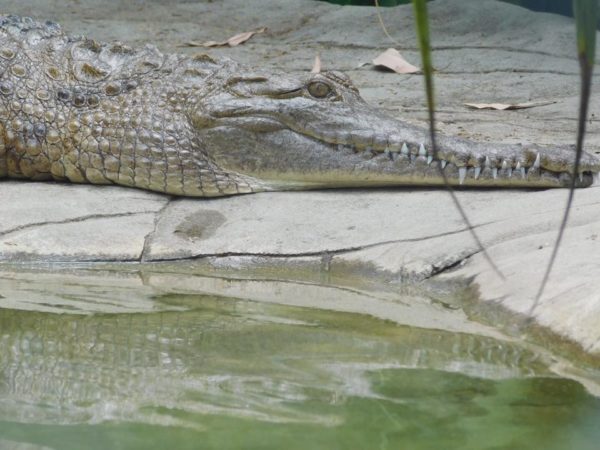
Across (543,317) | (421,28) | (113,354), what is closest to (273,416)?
(113,354)

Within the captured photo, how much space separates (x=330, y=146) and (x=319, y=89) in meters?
0.33

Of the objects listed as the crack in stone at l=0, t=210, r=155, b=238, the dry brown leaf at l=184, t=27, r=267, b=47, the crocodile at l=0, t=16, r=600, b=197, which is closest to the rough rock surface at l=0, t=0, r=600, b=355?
the crack in stone at l=0, t=210, r=155, b=238

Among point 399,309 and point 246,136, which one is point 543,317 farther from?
point 246,136

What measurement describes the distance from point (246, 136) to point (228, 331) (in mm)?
2168

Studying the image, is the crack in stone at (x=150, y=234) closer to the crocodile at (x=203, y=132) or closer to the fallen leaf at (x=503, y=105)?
the crocodile at (x=203, y=132)

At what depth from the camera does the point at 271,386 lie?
8.61 ft

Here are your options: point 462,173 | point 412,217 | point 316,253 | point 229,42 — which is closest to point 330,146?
point 462,173

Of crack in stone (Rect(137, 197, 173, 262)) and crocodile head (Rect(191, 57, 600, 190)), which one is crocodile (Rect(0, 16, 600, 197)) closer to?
crocodile head (Rect(191, 57, 600, 190))

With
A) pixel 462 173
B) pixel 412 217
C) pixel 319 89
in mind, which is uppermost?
pixel 319 89

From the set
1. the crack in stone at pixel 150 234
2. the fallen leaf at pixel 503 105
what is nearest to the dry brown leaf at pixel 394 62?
the fallen leaf at pixel 503 105

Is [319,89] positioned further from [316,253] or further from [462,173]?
[316,253]

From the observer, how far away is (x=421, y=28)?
2.69ft

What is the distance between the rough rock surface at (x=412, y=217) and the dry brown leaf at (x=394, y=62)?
0.12 meters

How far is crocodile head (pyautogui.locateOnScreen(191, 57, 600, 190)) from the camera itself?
492 cm
